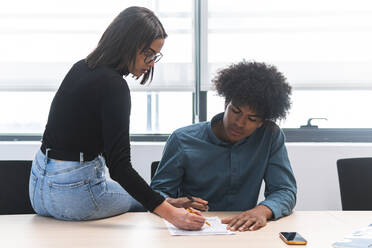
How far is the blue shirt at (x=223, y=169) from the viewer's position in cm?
193

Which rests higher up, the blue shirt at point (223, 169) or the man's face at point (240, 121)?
the man's face at point (240, 121)

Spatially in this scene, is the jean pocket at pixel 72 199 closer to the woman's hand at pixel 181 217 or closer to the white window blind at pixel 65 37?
the woman's hand at pixel 181 217

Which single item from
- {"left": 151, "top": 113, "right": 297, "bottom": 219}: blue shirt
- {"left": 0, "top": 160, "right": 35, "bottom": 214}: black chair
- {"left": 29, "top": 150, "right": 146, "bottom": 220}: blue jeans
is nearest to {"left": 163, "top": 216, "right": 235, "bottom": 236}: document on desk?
{"left": 29, "top": 150, "right": 146, "bottom": 220}: blue jeans

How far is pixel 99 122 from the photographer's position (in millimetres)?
1567

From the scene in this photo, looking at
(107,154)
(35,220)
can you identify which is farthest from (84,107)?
(35,220)

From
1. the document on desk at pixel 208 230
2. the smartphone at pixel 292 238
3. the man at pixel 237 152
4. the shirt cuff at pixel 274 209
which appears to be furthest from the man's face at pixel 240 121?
the smartphone at pixel 292 238

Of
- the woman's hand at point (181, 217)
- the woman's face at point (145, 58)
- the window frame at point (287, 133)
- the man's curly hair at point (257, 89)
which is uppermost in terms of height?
the woman's face at point (145, 58)

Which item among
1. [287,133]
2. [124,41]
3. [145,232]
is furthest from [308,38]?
[145,232]

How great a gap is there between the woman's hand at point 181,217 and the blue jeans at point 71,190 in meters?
0.23

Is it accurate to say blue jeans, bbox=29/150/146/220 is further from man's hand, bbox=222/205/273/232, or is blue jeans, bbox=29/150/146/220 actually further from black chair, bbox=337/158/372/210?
black chair, bbox=337/158/372/210

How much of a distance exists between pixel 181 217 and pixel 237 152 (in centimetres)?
56

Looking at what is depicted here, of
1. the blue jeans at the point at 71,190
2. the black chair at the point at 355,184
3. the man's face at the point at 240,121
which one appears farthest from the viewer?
the black chair at the point at 355,184

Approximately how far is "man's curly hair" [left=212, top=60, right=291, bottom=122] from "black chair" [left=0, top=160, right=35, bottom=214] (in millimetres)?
943

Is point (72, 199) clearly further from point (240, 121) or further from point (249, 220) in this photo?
point (240, 121)
